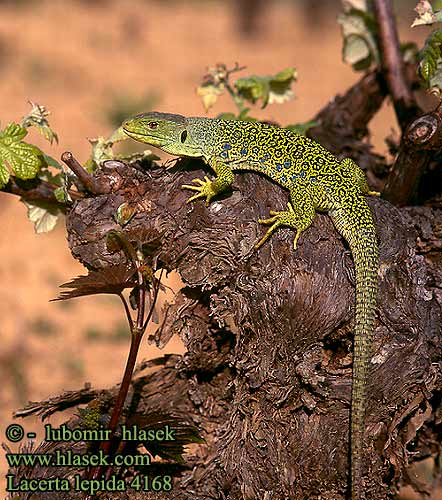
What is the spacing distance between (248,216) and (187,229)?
11.7 inches

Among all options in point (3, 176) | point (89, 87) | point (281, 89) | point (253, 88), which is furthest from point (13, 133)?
point (89, 87)

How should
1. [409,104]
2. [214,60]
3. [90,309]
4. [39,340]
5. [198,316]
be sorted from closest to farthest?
[198,316] < [409,104] < [39,340] < [90,309] < [214,60]

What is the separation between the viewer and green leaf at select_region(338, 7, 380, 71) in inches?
197

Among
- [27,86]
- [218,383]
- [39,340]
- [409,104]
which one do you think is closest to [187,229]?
[218,383]

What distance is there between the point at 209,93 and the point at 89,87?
743 centimetres

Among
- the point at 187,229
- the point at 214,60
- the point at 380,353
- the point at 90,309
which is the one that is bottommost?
the point at 380,353

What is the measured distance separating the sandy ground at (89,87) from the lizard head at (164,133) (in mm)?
2393

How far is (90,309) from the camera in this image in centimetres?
665

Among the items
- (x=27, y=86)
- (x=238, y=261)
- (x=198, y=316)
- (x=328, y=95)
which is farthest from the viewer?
(x=328, y=95)

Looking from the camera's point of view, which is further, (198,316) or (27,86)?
(27,86)

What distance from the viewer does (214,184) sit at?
10.7 feet

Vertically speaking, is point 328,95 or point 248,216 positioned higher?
point 328,95

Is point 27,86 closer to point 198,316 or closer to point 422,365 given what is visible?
point 198,316

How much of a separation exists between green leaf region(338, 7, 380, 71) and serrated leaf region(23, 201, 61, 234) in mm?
2558
